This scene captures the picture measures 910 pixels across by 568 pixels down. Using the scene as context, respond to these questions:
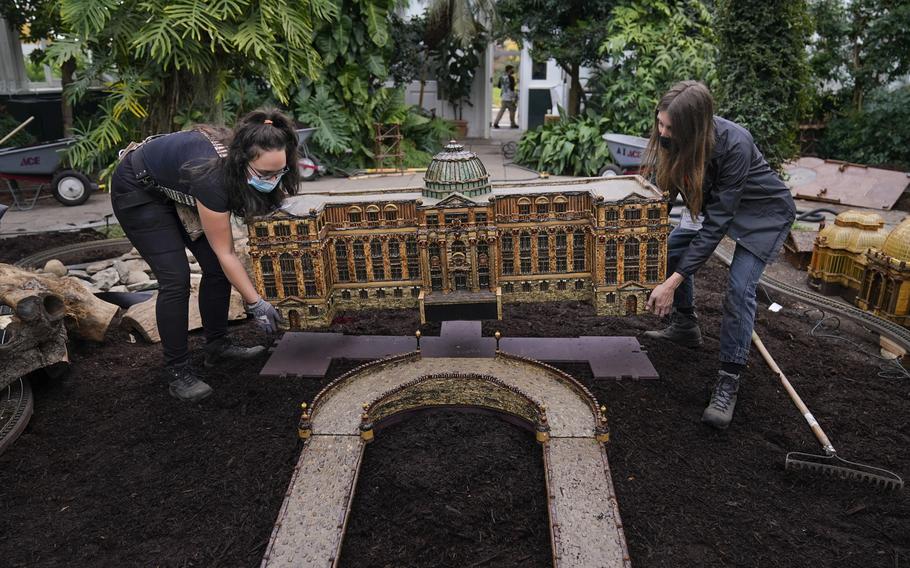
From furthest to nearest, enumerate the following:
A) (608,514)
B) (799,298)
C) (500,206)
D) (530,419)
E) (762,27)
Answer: (762,27) → (799,298) → (500,206) → (530,419) → (608,514)

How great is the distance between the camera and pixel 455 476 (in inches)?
155

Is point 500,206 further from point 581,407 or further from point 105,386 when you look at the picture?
point 105,386

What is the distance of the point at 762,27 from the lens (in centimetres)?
849

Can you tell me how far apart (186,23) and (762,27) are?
272 inches

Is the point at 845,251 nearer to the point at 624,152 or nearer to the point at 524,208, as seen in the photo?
the point at 524,208

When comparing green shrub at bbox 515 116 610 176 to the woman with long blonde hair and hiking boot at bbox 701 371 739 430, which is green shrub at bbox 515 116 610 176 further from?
hiking boot at bbox 701 371 739 430

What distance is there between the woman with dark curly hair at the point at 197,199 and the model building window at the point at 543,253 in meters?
1.76

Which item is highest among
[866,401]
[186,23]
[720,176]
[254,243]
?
[186,23]

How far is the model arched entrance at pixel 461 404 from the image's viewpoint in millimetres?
3303


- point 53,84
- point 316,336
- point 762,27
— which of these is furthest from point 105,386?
point 53,84

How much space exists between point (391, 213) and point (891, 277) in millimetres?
4436

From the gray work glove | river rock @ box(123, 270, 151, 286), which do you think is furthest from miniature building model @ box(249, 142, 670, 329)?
river rock @ box(123, 270, 151, 286)

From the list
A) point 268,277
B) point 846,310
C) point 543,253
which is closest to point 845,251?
point 846,310

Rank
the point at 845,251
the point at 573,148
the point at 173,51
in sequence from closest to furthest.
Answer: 1. the point at 173,51
2. the point at 845,251
3. the point at 573,148
